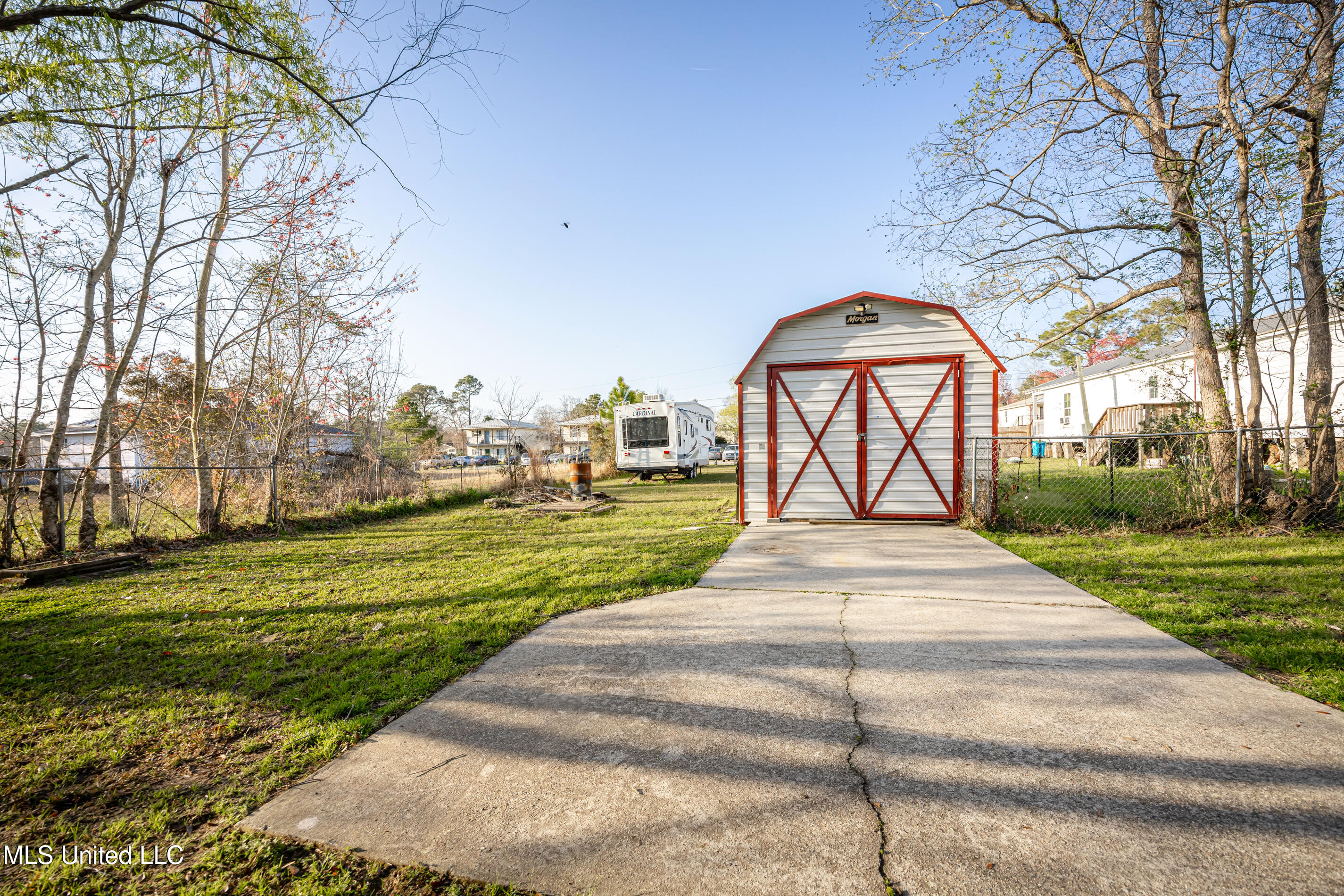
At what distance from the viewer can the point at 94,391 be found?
8.12 m

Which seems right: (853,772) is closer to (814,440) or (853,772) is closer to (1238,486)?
(814,440)

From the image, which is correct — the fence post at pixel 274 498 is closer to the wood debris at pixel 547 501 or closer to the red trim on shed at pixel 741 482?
the wood debris at pixel 547 501

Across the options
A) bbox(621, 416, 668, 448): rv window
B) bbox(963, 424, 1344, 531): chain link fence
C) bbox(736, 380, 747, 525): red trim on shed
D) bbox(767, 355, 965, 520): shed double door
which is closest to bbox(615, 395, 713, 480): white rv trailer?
bbox(621, 416, 668, 448): rv window

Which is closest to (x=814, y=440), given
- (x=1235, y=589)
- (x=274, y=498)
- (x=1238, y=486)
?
(x=1235, y=589)

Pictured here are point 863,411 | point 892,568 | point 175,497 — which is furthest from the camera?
point 175,497

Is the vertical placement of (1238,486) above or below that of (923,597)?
above

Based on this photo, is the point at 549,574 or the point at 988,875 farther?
the point at 549,574

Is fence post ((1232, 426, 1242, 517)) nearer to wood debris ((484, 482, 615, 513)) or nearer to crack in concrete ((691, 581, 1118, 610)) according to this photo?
crack in concrete ((691, 581, 1118, 610))

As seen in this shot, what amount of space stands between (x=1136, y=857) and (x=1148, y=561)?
18.3ft

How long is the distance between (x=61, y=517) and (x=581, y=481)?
9.29m

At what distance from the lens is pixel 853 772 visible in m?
2.29

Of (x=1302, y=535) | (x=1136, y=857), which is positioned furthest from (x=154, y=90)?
(x=1302, y=535)

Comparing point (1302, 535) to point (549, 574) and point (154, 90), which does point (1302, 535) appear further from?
point (154, 90)

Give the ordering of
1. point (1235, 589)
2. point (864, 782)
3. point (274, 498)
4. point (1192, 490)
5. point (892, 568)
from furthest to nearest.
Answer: point (274, 498)
point (1192, 490)
point (892, 568)
point (1235, 589)
point (864, 782)
